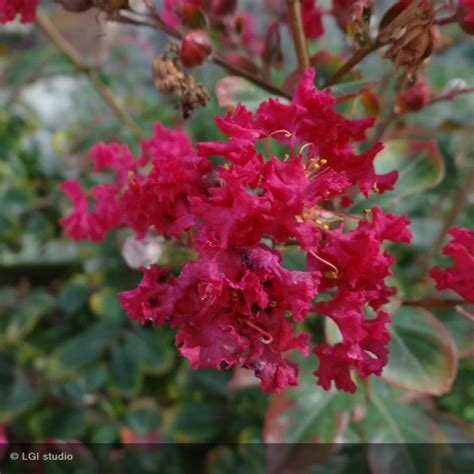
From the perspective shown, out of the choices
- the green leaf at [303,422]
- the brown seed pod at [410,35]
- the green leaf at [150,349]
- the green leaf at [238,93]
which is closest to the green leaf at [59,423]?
the green leaf at [150,349]

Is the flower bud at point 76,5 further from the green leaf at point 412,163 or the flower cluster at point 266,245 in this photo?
the green leaf at point 412,163

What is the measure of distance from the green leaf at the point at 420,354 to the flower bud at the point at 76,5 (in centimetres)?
55

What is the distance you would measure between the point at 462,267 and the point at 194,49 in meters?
0.38

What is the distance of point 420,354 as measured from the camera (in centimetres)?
85

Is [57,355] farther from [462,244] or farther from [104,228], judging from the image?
[462,244]

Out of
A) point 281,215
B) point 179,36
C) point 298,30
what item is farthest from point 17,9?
point 281,215

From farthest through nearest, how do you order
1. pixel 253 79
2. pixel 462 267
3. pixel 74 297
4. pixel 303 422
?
pixel 74 297
pixel 303 422
pixel 253 79
pixel 462 267

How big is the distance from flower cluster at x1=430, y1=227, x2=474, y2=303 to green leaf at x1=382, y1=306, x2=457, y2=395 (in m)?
0.18

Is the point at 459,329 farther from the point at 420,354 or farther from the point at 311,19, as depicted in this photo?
the point at 311,19

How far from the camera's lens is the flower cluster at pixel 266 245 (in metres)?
0.55

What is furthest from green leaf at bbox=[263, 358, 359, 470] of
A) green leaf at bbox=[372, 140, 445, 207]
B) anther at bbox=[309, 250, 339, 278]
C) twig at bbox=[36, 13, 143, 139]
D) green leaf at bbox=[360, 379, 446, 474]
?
twig at bbox=[36, 13, 143, 139]

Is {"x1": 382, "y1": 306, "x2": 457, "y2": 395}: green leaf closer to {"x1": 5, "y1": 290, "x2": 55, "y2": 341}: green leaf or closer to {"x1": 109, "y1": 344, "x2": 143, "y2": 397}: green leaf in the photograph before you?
{"x1": 109, "y1": 344, "x2": 143, "y2": 397}: green leaf

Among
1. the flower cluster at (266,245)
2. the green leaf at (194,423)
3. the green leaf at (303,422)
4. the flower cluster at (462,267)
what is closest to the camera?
the flower cluster at (266,245)

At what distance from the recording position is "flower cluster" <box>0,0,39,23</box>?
775 millimetres
